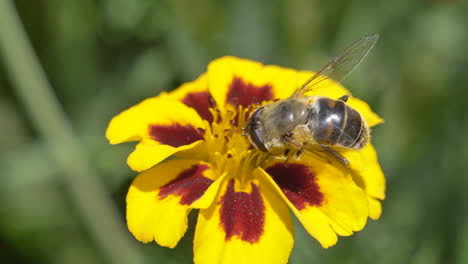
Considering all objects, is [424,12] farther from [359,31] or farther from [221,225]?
[221,225]

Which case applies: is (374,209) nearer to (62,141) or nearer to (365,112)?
(365,112)

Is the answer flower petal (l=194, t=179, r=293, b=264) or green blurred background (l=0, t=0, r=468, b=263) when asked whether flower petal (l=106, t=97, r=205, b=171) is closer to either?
flower petal (l=194, t=179, r=293, b=264)

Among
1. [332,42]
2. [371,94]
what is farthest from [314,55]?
[371,94]

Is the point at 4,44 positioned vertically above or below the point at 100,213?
above

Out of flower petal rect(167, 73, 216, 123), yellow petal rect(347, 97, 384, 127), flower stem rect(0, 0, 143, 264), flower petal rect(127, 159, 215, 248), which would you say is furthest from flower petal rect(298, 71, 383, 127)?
flower stem rect(0, 0, 143, 264)

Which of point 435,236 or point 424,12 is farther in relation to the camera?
point 424,12

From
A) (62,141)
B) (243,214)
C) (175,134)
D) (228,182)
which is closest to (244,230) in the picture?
(243,214)
